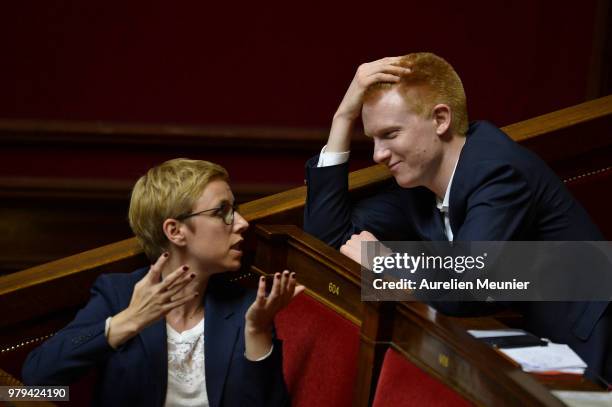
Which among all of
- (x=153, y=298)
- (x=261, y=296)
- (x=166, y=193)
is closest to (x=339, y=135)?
(x=166, y=193)

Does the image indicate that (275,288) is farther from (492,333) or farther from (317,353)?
(492,333)

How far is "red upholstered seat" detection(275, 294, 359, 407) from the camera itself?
2025mm

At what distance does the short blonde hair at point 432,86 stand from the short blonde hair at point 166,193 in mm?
418

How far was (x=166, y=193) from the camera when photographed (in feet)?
6.86

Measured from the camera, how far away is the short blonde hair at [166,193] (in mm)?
2088

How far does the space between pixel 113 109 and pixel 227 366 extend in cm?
181

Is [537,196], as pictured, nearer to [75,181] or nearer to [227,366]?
[227,366]

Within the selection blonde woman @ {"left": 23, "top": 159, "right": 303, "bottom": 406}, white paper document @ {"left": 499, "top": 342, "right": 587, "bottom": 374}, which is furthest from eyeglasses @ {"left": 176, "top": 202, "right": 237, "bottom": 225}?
white paper document @ {"left": 499, "top": 342, "right": 587, "bottom": 374}

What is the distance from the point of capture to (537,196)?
210cm

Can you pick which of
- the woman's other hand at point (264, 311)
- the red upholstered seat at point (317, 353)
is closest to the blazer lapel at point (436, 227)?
the red upholstered seat at point (317, 353)

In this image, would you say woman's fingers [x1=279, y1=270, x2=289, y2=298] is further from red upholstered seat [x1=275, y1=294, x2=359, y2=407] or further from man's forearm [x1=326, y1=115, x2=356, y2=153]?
man's forearm [x1=326, y1=115, x2=356, y2=153]

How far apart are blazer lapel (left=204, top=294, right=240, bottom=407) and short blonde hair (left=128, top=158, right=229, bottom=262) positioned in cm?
17

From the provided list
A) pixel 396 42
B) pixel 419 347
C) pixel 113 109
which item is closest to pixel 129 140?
pixel 113 109

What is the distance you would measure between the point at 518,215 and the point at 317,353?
475 millimetres
